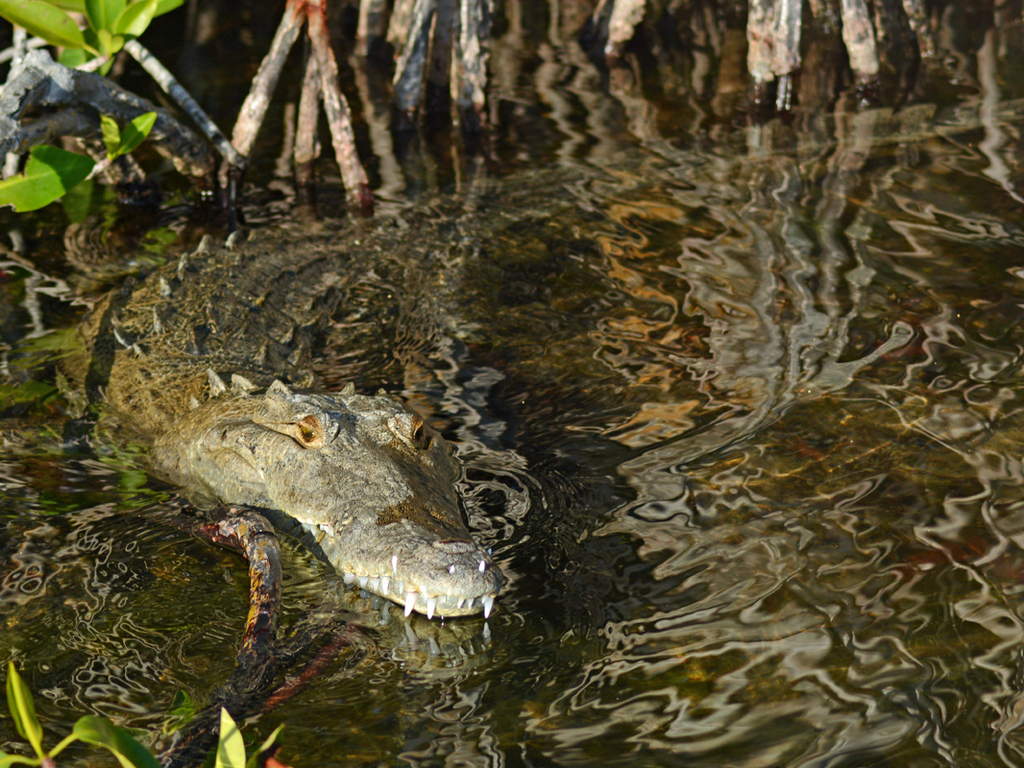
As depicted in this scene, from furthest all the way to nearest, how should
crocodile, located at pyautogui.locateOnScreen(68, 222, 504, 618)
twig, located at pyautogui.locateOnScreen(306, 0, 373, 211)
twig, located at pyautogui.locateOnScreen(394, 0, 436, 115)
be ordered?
twig, located at pyautogui.locateOnScreen(394, 0, 436, 115) < twig, located at pyautogui.locateOnScreen(306, 0, 373, 211) < crocodile, located at pyautogui.locateOnScreen(68, 222, 504, 618)

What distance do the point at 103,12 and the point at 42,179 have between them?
939 millimetres

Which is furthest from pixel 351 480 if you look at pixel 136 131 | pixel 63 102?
pixel 63 102

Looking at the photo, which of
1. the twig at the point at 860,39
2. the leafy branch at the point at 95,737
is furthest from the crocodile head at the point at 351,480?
the twig at the point at 860,39

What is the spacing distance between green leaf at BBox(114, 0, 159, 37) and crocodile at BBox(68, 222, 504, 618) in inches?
45.7

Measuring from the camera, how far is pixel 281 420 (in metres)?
3.41

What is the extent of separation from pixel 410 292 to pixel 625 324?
4.18 ft

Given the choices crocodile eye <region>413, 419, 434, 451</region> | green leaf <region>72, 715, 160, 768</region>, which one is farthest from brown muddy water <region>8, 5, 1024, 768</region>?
green leaf <region>72, 715, 160, 768</region>

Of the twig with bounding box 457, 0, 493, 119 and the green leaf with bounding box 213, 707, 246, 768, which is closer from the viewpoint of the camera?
the green leaf with bounding box 213, 707, 246, 768

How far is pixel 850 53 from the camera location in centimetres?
799

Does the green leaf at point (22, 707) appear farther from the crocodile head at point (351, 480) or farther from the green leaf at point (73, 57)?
the green leaf at point (73, 57)

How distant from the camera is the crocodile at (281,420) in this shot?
9.23 ft

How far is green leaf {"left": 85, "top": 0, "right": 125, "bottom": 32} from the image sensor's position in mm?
4332

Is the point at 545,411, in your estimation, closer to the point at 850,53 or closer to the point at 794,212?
the point at 794,212

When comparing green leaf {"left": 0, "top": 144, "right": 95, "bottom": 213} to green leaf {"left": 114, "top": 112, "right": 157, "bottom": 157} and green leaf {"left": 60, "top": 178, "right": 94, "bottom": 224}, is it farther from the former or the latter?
green leaf {"left": 60, "top": 178, "right": 94, "bottom": 224}
